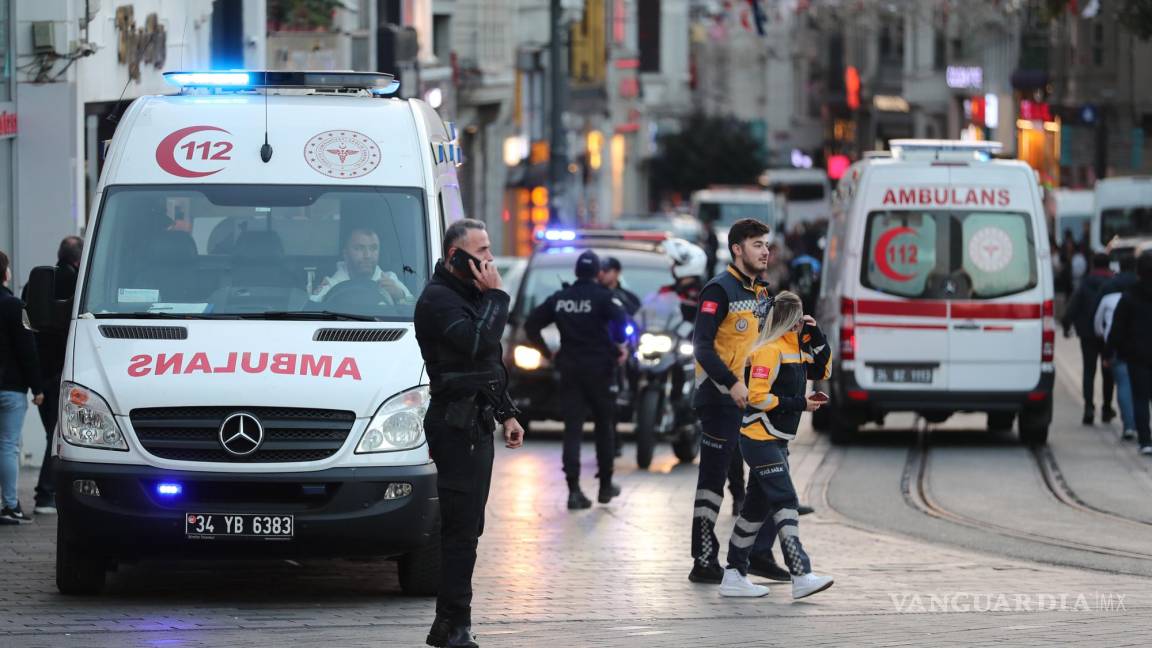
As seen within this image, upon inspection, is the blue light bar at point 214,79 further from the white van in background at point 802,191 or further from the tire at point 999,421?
the white van in background at point 802,191

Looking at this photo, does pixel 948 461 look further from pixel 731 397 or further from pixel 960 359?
pixel 731 397

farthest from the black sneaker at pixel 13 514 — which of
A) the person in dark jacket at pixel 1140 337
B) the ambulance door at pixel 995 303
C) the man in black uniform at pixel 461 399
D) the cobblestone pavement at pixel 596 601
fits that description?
the person in dark jacket at pixel 1140 337

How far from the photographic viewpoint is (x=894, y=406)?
1883 cm

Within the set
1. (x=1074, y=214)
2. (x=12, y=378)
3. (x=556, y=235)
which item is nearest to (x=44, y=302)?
(x=12, y=378)

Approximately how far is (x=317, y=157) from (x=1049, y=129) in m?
56.8

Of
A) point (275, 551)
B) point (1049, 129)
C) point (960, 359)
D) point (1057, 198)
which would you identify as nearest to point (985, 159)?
point (960, 359)

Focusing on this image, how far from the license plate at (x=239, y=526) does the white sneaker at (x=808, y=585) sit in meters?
2.38

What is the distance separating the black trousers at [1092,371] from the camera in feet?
68.3

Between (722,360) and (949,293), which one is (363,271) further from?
(949,293)

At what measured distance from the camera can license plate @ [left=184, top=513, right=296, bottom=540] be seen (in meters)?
9.38

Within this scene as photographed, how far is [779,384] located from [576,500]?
4389 mm

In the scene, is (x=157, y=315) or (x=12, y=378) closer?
(x=157, y=315)

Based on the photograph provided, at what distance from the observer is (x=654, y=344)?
17.9 meters

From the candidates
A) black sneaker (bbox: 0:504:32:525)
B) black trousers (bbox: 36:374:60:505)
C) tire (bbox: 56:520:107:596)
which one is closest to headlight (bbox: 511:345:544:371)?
black trousers (bbox: 36:374:60:505)
